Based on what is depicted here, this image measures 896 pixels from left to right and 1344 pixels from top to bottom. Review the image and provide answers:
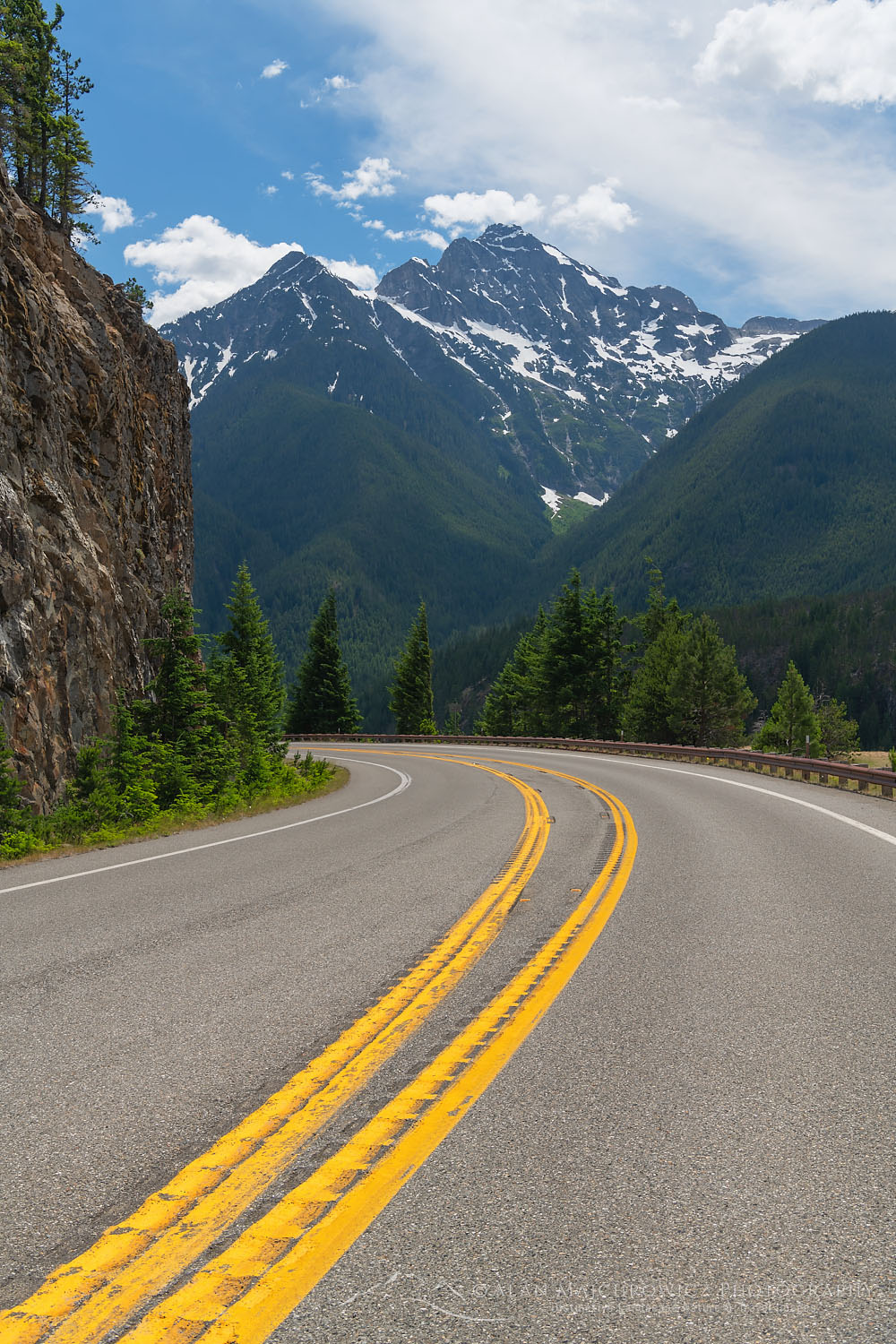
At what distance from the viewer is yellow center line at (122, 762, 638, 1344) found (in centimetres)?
219

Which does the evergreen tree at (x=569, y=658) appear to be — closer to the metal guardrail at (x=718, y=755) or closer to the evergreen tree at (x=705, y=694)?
the evergreen tree at (x=705, y=694)

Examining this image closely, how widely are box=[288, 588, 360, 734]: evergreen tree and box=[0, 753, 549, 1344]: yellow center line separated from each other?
53633 millimetres

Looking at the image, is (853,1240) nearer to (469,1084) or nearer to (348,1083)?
(469,1084)

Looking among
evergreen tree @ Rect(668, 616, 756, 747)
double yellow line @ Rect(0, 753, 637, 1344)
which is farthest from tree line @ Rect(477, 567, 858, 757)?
double yellow line @ Rect(0, 753, 637, 1344)

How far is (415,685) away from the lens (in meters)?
64.0

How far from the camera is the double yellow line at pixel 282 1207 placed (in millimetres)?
2199

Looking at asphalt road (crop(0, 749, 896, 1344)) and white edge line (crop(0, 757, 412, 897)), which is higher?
asphalt road (crop(0, 749, 896, 1344))

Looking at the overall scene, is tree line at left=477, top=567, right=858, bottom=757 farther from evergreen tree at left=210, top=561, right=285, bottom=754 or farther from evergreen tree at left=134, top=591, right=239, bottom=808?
evergreen tree at left=134, top=591, right=239, bottom=808

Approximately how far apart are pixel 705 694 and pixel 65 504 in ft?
140

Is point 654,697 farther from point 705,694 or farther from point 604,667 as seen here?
point 604,667

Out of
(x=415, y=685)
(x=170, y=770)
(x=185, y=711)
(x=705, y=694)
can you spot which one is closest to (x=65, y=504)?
(x=185, y=711)

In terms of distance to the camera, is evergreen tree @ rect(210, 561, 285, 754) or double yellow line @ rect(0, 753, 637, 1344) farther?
evergreen tree @ rect(210, 561, 285, 754)

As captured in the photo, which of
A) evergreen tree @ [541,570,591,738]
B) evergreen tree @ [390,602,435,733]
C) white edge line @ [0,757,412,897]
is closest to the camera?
white edge line @ [0,757,412,897]

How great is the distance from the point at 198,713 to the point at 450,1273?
17.8m
